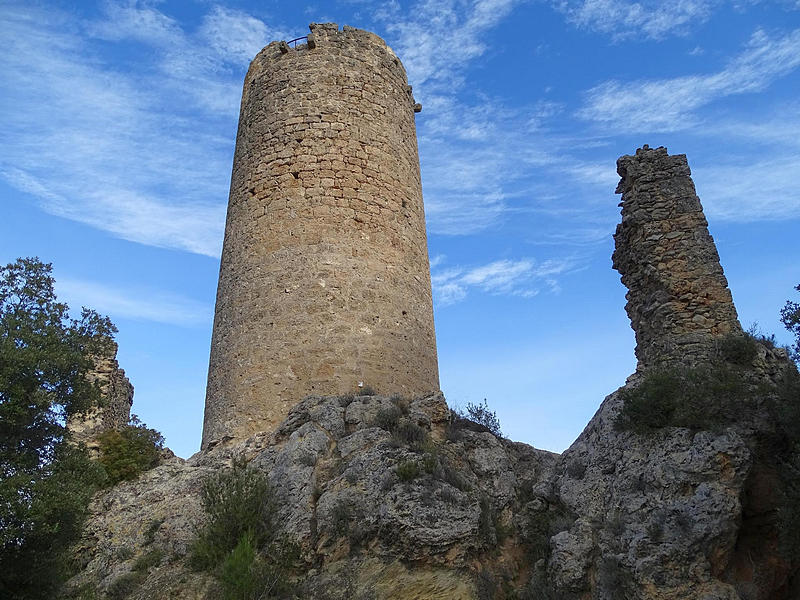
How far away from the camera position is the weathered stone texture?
10203 mm

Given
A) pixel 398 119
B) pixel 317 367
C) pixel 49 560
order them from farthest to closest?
pixel 398 119 → pixel 317 367 → pixel 49 560

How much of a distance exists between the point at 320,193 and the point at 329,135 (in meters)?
1.10

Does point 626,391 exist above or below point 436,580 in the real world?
above

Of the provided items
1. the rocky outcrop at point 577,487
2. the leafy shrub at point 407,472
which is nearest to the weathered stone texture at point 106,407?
the rocky outcrop at point 577,487

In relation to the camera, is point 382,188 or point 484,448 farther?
point 382,188

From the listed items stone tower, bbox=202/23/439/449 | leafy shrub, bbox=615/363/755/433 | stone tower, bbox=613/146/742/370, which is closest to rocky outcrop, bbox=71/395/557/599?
stone tower, bbox=202/23/439/449

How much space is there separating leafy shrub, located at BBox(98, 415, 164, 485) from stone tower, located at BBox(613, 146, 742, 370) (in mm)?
6840

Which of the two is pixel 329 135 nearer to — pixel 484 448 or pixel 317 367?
pixel 317 367

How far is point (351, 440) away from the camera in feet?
27.2

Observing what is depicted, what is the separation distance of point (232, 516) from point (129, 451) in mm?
3301

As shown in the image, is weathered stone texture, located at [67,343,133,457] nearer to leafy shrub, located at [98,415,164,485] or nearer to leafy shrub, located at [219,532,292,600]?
leafy shrub, located at [98,415,164,485]

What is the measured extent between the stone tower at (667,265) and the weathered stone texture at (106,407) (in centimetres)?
709

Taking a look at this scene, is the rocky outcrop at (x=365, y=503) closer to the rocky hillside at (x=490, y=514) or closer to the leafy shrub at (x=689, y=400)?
the rocky hillside at (x=490, y=514)

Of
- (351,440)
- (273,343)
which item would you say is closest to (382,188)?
(273,343)
